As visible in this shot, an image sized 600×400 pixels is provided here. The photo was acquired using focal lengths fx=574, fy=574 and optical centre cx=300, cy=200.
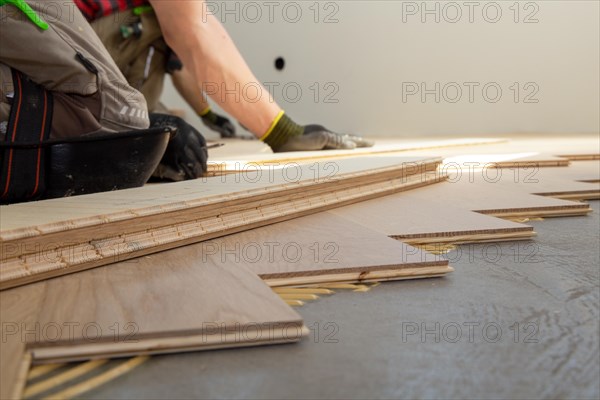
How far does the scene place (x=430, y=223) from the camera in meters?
1.14

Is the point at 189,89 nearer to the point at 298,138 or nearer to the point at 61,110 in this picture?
the point at 298,138

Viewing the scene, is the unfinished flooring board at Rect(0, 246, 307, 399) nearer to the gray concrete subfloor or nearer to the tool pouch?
the gray concrete subfloor

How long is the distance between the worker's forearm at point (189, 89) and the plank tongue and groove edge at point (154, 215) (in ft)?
7.87

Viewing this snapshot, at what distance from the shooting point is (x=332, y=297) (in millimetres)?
786

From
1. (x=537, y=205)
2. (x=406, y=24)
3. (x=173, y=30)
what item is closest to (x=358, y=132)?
(x=406, y=24)

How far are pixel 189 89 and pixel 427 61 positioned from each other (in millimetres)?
1917

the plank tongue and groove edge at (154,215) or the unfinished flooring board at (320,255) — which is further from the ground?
the plank tongue and groove edge at (154,215)

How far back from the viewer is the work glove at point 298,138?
7.52 feet

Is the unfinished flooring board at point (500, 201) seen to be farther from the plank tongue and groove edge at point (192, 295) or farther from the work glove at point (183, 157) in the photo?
the work glove at point (183, 157)

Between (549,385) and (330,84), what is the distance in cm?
443

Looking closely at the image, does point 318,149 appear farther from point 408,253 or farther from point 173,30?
point 408,253

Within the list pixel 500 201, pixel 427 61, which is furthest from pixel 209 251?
pixel 427 61

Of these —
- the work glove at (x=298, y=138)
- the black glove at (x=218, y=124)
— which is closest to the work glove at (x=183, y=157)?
the work glove at (x=298, y=138)

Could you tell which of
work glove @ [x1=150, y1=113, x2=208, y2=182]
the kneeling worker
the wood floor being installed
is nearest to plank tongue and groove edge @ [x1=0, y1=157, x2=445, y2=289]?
the wood floor being installed
